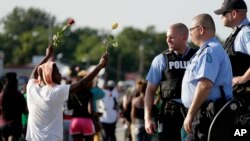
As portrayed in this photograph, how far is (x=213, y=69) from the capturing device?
818 centimetres

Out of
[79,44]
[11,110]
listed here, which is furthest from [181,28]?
[79,44]

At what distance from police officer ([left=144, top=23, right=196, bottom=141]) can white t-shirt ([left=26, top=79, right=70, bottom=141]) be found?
1093mm

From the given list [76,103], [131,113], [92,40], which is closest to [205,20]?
[76,103]

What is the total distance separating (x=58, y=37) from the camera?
33.6ft

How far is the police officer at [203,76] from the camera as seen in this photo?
812cm

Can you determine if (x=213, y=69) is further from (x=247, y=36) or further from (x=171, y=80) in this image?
(x=171, y=80)

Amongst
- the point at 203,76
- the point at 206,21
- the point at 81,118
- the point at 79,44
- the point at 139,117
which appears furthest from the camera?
the point at 79,44

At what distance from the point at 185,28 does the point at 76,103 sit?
6201mm

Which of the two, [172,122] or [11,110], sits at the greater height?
[172,122]

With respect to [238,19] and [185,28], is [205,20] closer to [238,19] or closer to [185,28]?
[238,19]

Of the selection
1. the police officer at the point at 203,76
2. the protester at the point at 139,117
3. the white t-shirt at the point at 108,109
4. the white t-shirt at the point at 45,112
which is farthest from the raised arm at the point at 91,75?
the white t-shirt at the point at 108,109

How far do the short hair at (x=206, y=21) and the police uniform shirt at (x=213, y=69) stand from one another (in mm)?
160

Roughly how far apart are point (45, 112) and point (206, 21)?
238 cm

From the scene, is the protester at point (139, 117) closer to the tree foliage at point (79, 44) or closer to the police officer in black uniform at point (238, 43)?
the police officer in black uniform at point (238, 43)
